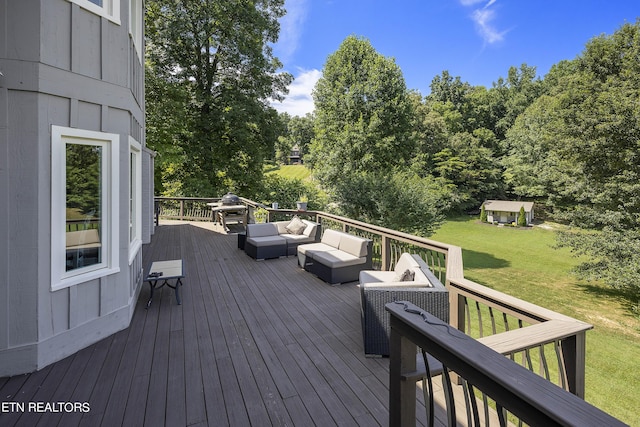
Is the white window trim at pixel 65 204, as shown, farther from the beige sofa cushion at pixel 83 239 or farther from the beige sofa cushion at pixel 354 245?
the beige sofa cushion at pixel 354 245

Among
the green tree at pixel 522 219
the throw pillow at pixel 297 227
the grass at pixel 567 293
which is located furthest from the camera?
the green tree at pixel 522 219

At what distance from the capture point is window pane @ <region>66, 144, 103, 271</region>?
3270 mm

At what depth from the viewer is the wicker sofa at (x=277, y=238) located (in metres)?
7.02

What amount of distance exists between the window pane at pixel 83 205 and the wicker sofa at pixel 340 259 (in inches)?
127

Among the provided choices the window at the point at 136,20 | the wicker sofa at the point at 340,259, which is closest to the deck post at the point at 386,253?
the wicker sofa at the point at 340,259

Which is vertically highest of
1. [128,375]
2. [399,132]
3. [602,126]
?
[399,132]

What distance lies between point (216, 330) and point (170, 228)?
8.63m

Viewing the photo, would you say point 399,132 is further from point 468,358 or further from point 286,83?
point 468,358

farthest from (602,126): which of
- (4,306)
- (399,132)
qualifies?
(4,306)

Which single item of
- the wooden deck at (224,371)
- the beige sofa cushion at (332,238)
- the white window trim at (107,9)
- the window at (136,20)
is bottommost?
the wooden deck at (224,371)

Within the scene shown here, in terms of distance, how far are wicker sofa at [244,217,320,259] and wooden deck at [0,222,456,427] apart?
213 cm

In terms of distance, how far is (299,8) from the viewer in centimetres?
1827

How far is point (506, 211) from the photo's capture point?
2955 cm

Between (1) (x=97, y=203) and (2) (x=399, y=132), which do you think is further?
(2) (x=399, y=132)
